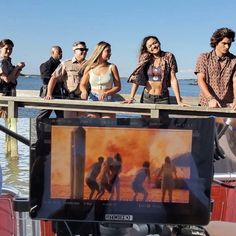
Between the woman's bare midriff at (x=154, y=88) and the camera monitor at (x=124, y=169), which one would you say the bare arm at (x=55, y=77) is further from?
the camera monitor at (x=124, y=169)

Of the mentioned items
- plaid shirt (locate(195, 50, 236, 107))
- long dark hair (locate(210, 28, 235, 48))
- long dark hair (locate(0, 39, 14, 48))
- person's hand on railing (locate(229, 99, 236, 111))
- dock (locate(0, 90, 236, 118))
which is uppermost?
long dark hair (locate(210, 28, 235, 48))

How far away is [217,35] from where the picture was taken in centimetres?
441

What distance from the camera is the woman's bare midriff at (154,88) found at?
4886 mm

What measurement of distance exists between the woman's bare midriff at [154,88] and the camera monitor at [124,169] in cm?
343

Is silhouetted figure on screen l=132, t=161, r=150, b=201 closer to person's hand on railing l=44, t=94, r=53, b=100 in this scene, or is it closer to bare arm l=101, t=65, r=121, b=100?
bare arm l=101, t=65, r=121, b=100

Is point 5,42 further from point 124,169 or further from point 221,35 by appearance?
point 124,169

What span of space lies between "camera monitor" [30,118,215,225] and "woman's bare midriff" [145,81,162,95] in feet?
11.2

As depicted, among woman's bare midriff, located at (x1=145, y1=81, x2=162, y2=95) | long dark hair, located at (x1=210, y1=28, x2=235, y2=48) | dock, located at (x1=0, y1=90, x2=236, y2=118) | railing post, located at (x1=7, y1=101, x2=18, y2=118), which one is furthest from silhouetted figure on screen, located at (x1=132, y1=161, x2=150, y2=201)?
railing post, located at (x1=7, y1=101, x2=18, y2=118)

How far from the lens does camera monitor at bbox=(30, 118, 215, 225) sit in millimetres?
1449

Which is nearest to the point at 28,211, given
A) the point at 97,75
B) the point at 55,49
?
Result: the point at 97,75

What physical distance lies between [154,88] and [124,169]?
3.50 metres

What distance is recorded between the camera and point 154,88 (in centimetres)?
493

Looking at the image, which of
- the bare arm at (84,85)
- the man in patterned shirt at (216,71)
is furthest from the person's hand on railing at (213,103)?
the bare arm at (84,85)

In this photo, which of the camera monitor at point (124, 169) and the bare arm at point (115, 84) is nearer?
the camera monitor at point (124, 169)
